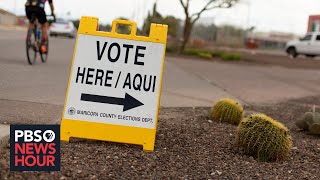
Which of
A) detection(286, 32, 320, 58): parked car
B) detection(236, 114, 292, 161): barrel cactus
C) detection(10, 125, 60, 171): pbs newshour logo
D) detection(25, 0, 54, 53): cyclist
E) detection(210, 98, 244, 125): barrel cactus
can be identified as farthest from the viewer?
detection(286, 32, 320, 58): parked car

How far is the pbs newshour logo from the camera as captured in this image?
11.9 feet

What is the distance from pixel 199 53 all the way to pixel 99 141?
731 inches

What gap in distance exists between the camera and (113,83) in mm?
4852

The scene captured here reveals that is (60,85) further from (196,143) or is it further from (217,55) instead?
(217,55)

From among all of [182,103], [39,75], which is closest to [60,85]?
[39,75]

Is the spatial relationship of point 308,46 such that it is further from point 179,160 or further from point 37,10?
point 179,160

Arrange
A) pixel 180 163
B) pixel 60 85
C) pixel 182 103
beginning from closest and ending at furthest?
pixel 180 163, pixel 182 103, pixel 60 85

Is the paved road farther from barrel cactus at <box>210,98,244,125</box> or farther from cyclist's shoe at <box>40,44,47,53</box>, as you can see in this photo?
barrel cactus at <box>210,98,244,125</box>

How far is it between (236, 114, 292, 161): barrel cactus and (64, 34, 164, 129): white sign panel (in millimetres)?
995

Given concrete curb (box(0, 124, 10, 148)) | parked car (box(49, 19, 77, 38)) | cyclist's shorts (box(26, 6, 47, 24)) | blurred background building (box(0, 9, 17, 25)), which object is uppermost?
cyclist's shorts (box(26, 6, 47, 24))

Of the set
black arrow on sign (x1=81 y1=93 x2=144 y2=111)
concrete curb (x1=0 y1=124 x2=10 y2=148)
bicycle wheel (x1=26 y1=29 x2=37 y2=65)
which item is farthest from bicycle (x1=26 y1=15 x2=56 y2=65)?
black arrow on sign (x1=81 y1=93 x2=144 y2=111)

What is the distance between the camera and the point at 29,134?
3.63m

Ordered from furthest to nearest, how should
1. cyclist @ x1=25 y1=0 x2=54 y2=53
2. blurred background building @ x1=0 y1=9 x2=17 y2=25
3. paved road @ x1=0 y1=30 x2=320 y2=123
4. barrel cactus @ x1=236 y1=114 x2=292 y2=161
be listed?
blurred background building @ x1=0 y1=9 x2=17 y2=25 → cyclist @ x1=25 y1=0 x2=54 y2=53 → paved road @ x1=0 y1=30 x2=320 y2=123 → barrel cactus @ x1=236 y1=114 x2=292 y2=161

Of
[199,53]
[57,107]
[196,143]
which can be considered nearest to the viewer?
[196,143]
